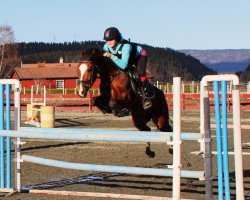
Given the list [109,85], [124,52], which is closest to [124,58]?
[124,52]

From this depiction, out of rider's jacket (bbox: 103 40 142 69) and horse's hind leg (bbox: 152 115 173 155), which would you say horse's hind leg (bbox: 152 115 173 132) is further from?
rider's jacket (bbox: 103 40 142 69)

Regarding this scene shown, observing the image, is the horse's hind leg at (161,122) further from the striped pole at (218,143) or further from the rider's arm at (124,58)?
the striped pole at (218,143)

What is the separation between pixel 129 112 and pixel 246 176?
2.32 m

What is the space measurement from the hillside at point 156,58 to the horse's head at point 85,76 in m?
96.2

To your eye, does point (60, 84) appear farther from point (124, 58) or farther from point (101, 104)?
point (101, 104)

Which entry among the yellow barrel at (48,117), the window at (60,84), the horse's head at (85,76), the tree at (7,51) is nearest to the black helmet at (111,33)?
the horse's head at (85,76)

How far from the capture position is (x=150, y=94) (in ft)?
23.8

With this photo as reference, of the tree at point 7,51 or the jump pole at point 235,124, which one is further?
the tree at point 7,51

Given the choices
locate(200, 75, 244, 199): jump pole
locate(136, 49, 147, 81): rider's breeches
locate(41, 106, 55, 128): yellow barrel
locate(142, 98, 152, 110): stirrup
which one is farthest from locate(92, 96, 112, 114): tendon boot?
locate(41, 106, 55, 128): yellow barrel

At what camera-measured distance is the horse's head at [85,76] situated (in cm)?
665

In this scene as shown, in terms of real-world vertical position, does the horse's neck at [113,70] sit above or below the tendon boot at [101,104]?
above

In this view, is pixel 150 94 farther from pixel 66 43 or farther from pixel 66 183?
pixel 66 43

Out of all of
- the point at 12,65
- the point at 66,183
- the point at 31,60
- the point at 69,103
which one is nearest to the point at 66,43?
the point at 31,60

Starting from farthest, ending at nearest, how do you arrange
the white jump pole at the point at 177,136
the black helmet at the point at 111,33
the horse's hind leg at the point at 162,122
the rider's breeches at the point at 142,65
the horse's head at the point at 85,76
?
the horse's hind leg at the point at 162,122
the rider's breeches at the point at 142,65
the black helmet at the point at 111,33
the horse's head at the point at 85,76
the white jump pole at the point at 177,136
